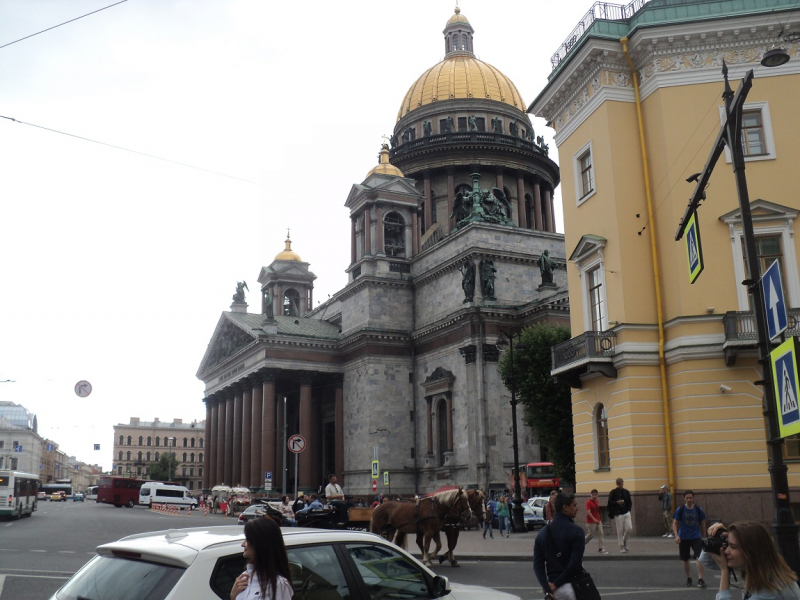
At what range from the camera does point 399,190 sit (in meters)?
60.5

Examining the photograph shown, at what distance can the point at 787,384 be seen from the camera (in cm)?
1013

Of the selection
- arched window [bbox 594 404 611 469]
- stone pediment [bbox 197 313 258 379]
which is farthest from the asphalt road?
stone pediment [bbox 197 313 258 379]

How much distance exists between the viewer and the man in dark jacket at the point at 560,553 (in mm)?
8062

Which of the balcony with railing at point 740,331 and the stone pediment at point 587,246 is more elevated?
the stone pediment at point 587,246

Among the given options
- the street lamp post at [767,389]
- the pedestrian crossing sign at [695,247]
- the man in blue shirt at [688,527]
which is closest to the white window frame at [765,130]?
the pedestrian crossing sign at [695,247]

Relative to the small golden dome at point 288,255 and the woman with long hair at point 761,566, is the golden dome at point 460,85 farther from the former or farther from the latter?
the woman with long hair at point 761,566

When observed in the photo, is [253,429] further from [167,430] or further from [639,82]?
[167,430]

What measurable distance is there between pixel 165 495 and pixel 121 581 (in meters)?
72.0

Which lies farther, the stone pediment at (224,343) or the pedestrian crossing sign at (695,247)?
the stone pediment at (224,343)

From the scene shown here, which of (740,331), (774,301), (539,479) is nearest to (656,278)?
(740,331)

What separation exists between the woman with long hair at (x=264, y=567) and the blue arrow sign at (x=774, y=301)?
776 centimetres

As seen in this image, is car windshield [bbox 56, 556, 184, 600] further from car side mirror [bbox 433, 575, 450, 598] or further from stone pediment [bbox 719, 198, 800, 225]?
stone pediment [bbox 719, 198, 800, 225]

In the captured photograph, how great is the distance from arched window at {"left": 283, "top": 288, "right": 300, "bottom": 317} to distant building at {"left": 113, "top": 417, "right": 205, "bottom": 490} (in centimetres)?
9777

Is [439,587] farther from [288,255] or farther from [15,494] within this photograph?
[288,255]
